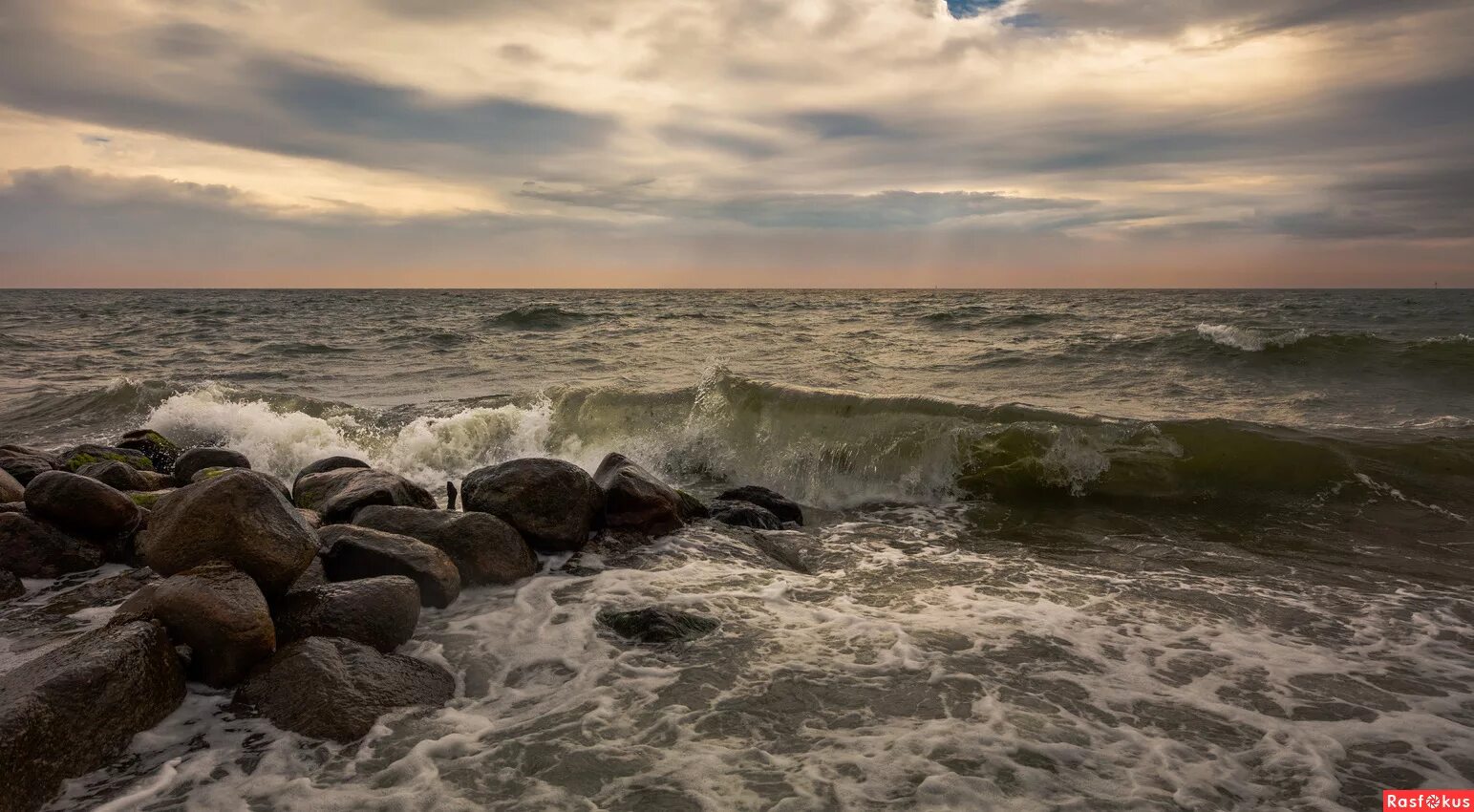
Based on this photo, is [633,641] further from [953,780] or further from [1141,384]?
[1141,384]

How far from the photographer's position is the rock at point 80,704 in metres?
3.10

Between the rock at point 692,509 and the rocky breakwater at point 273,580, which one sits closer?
the rocky breakwater at point 273,580

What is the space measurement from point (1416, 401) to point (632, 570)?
543 inches

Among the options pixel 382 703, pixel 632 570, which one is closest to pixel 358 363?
pixel 632 570

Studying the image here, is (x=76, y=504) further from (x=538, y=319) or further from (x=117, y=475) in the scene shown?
(x=538, y=319)

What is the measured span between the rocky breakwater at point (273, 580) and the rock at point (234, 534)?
0.01 m

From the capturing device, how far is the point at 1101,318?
3297 centimetres

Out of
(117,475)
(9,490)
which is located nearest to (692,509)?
(117,475)

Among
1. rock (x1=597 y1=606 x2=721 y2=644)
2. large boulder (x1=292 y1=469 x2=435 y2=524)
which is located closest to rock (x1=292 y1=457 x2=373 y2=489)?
large boulder (x1=292 y1=469 x2=435 y2=524)

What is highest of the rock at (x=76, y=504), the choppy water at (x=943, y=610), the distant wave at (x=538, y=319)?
the distant wave at (x=538, y=319)

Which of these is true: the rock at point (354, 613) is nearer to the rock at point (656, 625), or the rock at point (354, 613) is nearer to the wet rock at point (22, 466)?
the rock at point (656, 625)

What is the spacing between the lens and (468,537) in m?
5.86

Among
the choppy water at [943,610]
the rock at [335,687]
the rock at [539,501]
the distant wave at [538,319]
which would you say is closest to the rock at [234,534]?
the rock at [335,687]

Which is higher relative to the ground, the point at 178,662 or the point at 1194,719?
the point at 178,662
